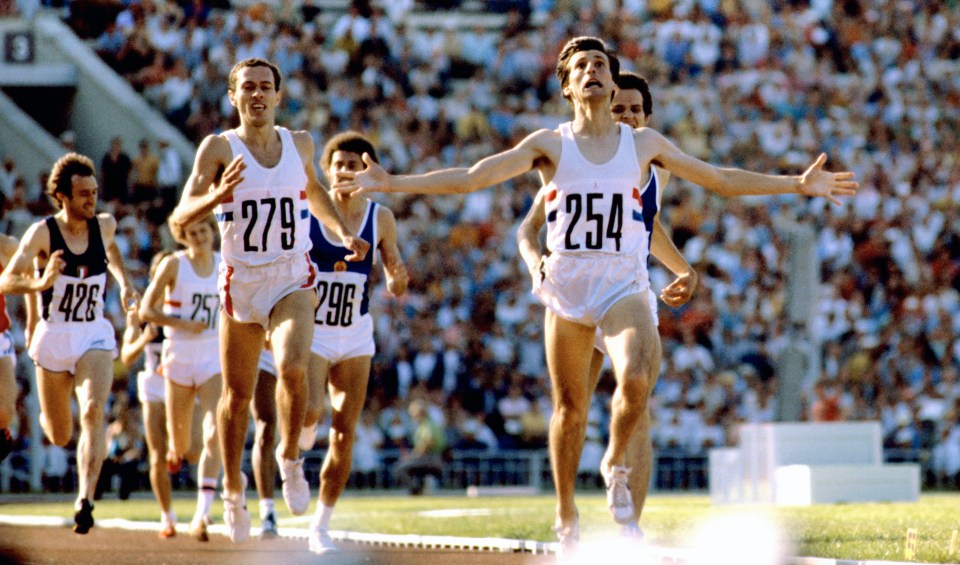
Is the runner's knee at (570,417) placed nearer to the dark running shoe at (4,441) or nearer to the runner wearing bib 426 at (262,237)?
the runner wearing bib 426 at (262,237)

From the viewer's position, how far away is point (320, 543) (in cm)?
1098

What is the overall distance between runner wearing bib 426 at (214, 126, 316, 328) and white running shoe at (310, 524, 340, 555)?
1494 millimetres

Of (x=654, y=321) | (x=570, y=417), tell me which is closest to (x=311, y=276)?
(x=570, y=417)

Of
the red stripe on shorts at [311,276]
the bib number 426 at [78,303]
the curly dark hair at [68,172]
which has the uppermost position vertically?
the curly dark hair at [68,172]

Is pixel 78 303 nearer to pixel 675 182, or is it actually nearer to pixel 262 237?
pixel 262 237

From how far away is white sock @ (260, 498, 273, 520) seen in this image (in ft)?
37.0

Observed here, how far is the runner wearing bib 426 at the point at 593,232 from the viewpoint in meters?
9.23

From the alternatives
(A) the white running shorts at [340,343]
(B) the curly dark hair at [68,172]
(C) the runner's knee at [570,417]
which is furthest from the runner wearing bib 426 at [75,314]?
(C) the runner's knee at [570,417]

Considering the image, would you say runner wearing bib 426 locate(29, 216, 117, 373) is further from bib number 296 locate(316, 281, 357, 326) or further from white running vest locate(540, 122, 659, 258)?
white running vest locate(540, 122, 659, 258)

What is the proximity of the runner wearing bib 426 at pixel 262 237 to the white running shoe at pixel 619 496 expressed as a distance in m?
2.26

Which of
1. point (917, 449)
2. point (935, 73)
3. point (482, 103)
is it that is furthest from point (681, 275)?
point (935, 73)

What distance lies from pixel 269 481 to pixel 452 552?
129 cm

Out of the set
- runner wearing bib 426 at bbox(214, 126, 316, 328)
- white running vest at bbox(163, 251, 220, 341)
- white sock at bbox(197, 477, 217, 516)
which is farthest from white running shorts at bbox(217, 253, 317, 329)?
white running vest at bbox(163, 251, 220, 341)

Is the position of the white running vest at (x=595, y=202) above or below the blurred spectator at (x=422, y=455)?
above
